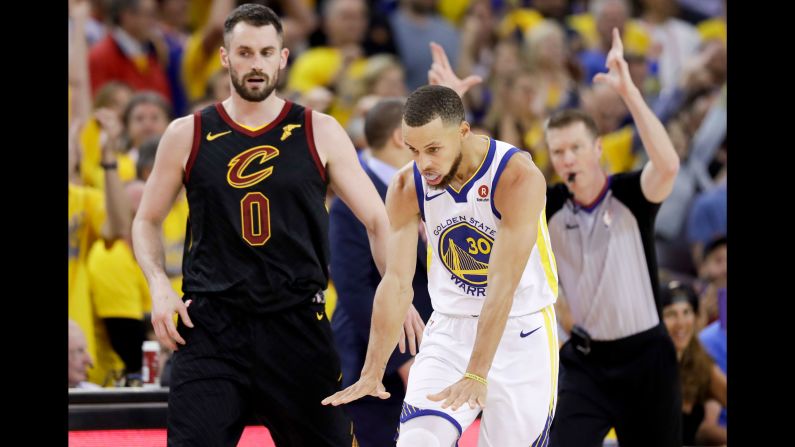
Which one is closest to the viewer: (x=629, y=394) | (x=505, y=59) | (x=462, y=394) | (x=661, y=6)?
(x=462, y=394)

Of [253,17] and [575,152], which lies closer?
[253,17]

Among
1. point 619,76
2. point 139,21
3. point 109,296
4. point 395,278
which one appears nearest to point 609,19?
point 139,21

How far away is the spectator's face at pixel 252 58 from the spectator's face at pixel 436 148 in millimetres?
744

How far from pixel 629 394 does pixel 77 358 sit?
307 centimetres

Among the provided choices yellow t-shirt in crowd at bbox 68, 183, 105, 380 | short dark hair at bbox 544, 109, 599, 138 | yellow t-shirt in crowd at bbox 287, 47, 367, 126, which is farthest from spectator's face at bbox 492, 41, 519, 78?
short dark hair at bbox 544, 109, 599, 138

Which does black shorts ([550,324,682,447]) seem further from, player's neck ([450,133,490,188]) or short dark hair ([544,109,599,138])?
player's neck ([450,133,490,188])

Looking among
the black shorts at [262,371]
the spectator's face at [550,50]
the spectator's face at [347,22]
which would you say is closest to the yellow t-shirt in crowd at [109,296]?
the black shorts at [262,371]

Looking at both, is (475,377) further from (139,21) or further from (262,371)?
(139,21)

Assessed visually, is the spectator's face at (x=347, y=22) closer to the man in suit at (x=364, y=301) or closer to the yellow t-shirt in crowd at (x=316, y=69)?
the yellow t-shirt in crowd at (x=316, y=69)

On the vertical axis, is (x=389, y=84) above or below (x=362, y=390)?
above

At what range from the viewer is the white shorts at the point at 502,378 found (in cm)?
439

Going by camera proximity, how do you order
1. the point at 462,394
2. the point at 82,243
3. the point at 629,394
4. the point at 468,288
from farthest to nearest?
the point at 82,243
the point at 629,394
the point at 468,288
the point at 462,394

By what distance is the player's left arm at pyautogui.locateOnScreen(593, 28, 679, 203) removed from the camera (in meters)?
5.53

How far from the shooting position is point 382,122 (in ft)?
19.8
